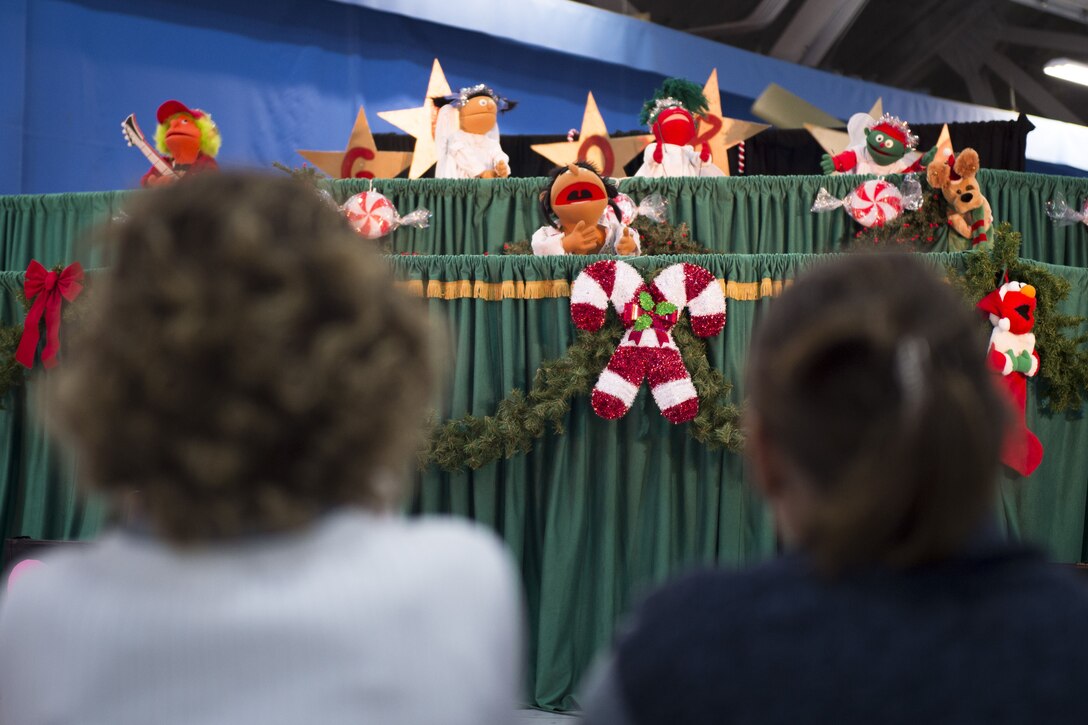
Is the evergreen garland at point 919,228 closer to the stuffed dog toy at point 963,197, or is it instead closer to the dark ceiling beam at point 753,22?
the stuffed dog toy at point 963,197

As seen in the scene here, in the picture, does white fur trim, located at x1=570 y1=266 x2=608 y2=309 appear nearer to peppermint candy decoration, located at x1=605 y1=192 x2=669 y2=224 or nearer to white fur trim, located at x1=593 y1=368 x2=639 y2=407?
white fur trim, located at x1=593 y1=368 x2=639 y2=407

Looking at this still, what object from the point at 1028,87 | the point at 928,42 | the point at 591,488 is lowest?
the point at 591,488

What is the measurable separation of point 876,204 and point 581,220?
1.28 meters

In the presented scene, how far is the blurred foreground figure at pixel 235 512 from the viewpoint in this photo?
2.29ft

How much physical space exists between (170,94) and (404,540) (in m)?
6.92

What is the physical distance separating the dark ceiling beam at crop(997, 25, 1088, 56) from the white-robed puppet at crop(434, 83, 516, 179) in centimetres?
776

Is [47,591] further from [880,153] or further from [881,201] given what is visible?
[880,153]

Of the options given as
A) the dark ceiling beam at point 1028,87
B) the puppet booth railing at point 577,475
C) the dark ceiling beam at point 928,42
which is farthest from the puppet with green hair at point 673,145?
the dark ceiling beam at point 1028,87

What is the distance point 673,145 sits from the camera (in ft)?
17.6

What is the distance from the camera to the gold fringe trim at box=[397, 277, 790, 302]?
12.4ft

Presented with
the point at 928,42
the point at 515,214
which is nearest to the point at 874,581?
the point at 515,214

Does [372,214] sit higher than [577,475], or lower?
higher

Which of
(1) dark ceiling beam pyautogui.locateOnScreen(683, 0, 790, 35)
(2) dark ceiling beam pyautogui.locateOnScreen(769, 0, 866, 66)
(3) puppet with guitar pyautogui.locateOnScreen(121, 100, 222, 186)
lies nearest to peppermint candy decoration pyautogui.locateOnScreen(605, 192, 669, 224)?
(3) puppet with guitar pyautogui.locateOnScreen(121, 100, 222, 186)

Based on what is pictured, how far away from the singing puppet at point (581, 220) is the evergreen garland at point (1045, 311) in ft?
4.24
